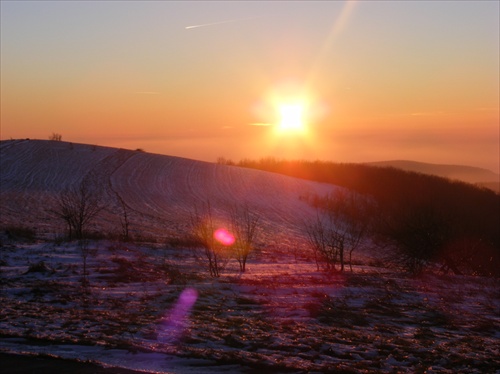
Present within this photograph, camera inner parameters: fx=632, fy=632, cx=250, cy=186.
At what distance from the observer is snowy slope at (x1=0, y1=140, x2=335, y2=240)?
36.6 metres

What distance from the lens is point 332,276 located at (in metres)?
16.5

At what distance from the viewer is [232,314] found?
10742 mm

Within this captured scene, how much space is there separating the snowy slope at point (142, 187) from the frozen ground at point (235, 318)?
15.7 metres

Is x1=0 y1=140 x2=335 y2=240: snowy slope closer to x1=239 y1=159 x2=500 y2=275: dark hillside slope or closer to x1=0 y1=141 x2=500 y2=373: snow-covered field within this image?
x1=239 y1=159 x2=500 y2=275: dark hillside slope

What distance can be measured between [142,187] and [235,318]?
1607 inches

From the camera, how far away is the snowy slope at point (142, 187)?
3662cm

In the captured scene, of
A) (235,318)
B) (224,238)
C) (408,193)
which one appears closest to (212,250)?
(224,238)

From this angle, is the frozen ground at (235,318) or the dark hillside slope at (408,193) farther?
the dark hillside slope at (408,193)

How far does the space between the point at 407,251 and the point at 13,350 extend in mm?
18277

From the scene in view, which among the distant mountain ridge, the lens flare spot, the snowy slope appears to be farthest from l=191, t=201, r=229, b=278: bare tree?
the distant mountain ridge

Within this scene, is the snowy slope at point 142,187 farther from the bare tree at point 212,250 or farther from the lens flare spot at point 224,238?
the bare tree at point 212,250

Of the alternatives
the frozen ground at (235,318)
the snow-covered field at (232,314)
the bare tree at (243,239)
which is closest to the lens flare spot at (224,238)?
the bare tree at (243,239)

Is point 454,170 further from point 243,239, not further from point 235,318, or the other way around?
point 235,318

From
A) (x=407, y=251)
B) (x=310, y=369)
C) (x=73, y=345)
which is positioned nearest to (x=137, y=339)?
(x=73, y=345)
